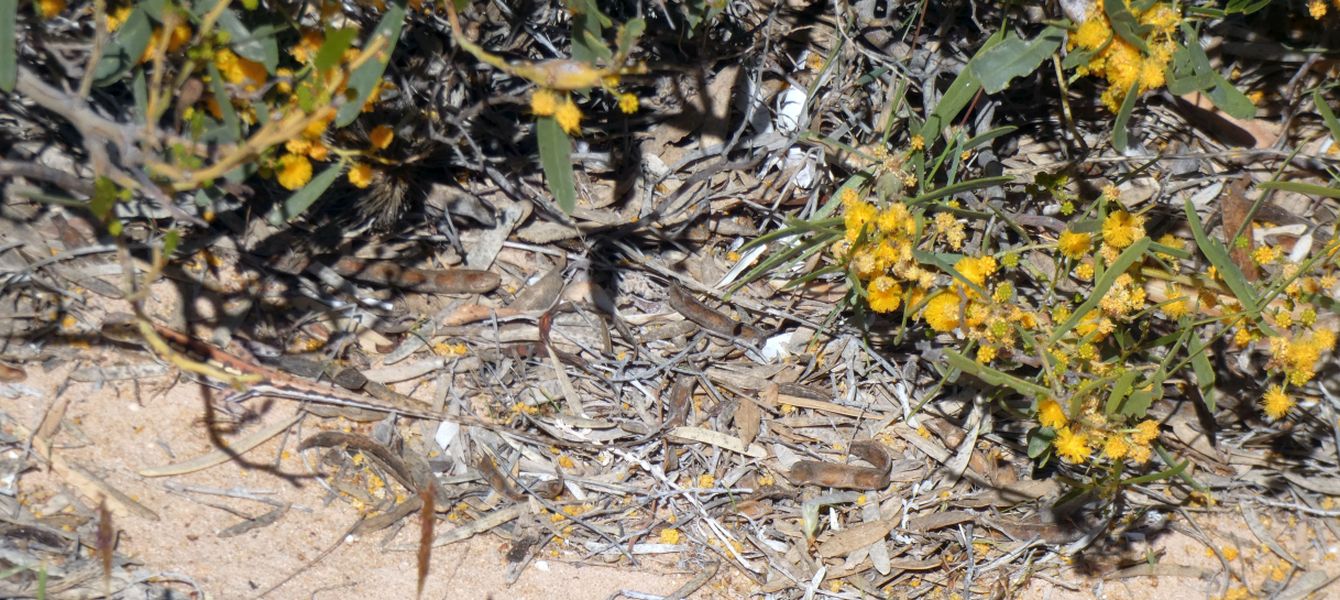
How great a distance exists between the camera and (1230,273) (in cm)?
156

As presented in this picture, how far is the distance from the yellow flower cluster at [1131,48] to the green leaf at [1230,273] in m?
0.25

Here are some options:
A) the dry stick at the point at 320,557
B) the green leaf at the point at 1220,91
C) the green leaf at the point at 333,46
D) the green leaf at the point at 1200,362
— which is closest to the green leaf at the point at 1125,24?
the green leaf at the point at 1220,91

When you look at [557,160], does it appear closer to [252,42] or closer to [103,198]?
[252,42]

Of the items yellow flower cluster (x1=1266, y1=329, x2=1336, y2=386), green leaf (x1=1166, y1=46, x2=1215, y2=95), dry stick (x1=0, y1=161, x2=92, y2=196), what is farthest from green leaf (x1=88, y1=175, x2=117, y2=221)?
yellow flower cluster (x1=1266, y1=329, x2=1336, y2=386)

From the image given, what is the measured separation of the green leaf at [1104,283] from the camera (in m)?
1.52

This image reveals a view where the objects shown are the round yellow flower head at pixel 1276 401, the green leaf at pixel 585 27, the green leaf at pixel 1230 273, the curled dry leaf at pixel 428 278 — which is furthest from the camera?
the curled dry leaf at pixel 428 278

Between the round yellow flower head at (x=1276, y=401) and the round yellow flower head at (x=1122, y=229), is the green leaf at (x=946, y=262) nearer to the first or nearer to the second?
the round yellow flower head at (x=1122, y=229)

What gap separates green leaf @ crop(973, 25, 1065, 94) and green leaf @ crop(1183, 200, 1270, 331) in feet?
1.17

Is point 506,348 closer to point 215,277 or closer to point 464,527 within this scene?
point 464,527

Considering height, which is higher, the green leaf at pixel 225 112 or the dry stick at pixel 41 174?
the green leaf at pixel 225 112

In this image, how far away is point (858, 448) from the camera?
6.15 ft

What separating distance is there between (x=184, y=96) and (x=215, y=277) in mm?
501

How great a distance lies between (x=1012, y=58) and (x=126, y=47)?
136cm

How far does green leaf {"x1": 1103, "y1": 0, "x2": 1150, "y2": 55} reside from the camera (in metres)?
1.45
